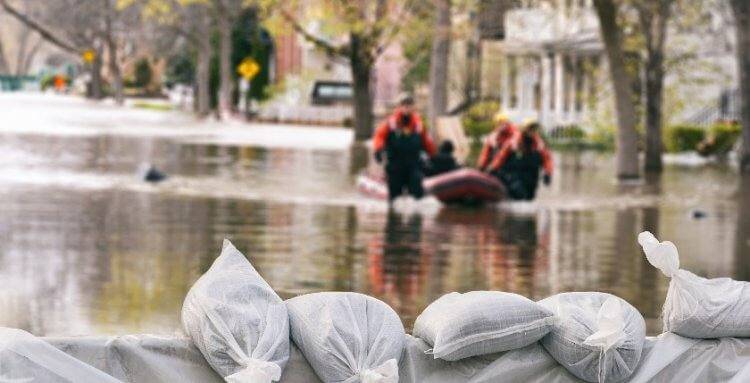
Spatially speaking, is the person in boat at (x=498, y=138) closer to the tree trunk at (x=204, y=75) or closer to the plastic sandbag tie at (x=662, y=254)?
the plastic sandbag tie at (x=662, y=254)

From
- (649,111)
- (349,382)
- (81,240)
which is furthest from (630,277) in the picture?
(649,111)

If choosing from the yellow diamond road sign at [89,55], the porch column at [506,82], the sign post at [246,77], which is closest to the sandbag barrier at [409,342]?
the porch column at [506,82]

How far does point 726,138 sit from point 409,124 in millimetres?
22330

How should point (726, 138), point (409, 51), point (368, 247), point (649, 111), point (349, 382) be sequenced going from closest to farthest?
1. point (349, 382)
2. point (368, 247)
3. point (649, 111)
4. point (726, 138)
5. point (409, 51)

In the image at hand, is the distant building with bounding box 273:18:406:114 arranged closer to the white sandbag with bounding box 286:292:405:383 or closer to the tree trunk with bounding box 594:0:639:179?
the tree trunk with bounding box 594:0:639:179

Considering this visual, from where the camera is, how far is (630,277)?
52.5ft

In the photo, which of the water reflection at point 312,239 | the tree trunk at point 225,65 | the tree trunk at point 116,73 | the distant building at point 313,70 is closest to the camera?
the water reflection at point 312,239

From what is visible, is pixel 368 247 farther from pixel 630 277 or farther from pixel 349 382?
pixel 349 382

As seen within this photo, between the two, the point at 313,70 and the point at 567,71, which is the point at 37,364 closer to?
the point at 567,71

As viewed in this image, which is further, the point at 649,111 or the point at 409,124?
the point at 649,111

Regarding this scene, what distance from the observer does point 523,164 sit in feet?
86.8

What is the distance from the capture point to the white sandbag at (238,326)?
5.15 m

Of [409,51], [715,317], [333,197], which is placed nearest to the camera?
[715,317]

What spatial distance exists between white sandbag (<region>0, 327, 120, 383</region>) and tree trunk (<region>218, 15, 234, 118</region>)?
66.2 meters
